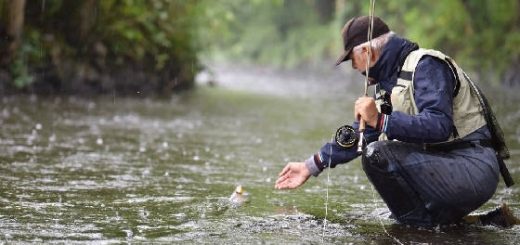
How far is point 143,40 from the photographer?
46.2 ft

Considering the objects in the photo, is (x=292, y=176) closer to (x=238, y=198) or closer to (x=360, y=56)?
(x=238, y=198)

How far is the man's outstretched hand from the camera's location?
187 inches

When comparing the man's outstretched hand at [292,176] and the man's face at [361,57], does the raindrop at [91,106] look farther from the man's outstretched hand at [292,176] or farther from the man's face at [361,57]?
the man's face at [361,57]

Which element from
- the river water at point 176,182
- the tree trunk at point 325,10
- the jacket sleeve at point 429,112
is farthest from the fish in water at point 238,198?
the tree trunk at point 325,10

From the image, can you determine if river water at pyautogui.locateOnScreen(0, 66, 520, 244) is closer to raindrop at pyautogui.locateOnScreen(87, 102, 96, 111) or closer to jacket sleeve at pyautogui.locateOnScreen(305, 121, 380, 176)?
raindrop at pyautogui.locateOnScreen(87, 102, 96, 111)

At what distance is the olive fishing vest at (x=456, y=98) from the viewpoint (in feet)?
13.9

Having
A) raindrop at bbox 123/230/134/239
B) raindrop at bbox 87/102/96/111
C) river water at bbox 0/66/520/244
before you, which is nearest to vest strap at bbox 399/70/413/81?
river water at bbox 0/66/520/244

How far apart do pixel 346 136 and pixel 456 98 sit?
683mm

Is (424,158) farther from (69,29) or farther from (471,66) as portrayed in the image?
(471,66)

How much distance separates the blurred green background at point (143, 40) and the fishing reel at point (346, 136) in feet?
27.6

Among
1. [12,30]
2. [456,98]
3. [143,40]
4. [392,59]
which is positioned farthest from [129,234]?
[143,40]

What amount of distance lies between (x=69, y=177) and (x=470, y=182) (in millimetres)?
2983

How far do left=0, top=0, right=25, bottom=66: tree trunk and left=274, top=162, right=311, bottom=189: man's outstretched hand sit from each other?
8.20 meters

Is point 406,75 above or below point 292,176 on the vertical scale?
above
